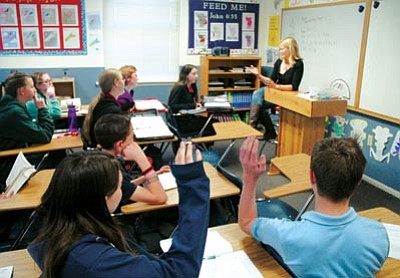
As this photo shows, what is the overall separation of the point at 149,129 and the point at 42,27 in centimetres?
282

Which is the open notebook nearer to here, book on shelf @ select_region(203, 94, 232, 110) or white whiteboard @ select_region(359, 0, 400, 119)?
book on shelf @ select_region(203, 94, 232, 110)

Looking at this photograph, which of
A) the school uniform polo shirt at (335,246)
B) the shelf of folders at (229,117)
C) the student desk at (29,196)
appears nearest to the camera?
the school uniform polo shirt at (335,246)

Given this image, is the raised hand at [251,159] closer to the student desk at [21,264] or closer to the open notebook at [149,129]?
the student desk at [21,264]

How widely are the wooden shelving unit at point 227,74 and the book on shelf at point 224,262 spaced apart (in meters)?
4.52

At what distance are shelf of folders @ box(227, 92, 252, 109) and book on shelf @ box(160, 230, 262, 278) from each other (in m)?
4.67

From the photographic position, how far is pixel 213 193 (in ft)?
7.15

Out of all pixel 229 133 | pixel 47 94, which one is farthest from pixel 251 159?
pixel 47 94

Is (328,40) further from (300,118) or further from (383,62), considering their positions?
(300,118)

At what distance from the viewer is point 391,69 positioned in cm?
366

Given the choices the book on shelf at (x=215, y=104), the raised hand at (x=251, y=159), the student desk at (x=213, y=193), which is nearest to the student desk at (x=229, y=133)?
the book on shelf at (x=215, y=104)

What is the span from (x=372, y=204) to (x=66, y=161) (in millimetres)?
3285

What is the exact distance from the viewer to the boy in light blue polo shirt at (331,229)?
1.22m

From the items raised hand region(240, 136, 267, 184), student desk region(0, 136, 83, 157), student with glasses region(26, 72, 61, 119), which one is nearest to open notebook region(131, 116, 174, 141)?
student desk region(0, 136, 83, 157)

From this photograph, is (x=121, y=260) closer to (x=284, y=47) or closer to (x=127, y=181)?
(x=127, y=181)
